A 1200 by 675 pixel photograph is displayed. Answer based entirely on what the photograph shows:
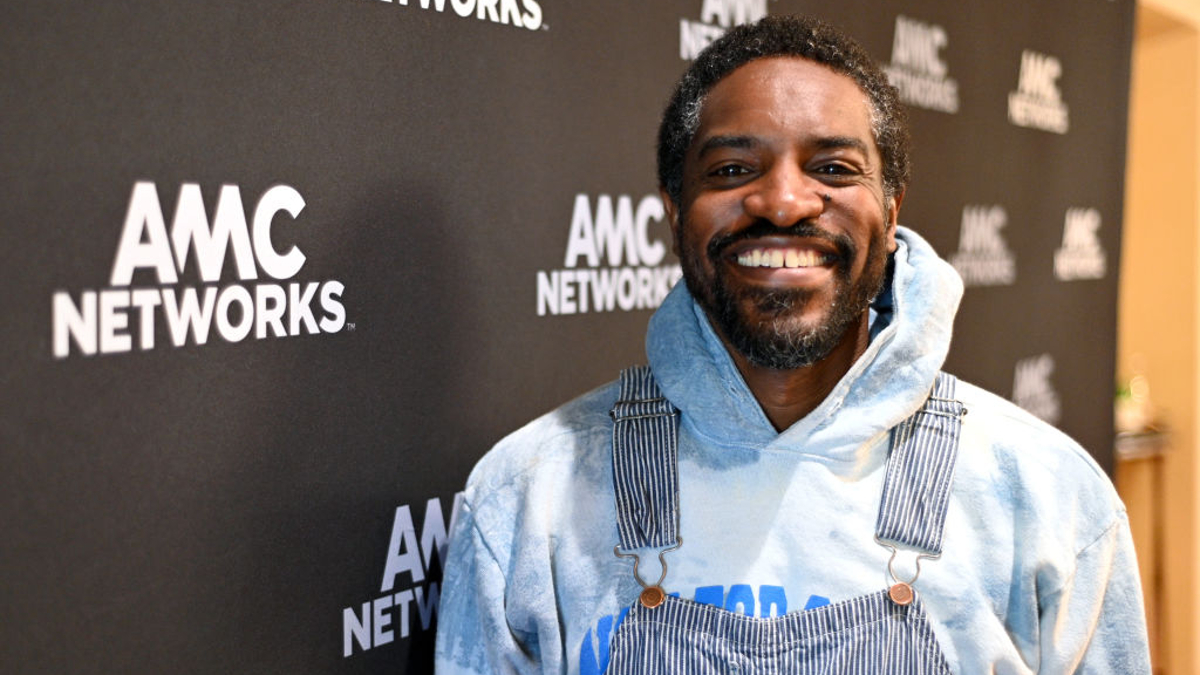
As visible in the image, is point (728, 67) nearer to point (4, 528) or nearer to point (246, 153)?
point (246, 153)

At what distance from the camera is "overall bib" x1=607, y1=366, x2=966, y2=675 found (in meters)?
1.00

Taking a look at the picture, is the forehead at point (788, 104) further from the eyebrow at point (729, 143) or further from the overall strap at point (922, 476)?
the overall strap at point (922, 476)

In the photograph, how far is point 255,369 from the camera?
42.5 inches

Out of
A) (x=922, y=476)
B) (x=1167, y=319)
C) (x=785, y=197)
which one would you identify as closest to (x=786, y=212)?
(x=785, y=197)

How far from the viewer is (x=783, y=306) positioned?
3.49 ft

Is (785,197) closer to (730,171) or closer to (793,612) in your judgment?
(730,171)

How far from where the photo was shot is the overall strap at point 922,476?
3.40 ft

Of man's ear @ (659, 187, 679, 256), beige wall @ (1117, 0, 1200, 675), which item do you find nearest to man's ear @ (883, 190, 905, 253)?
man's ear @ (659, 187, 679, 256)

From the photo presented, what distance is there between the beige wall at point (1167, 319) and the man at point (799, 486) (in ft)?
8.85

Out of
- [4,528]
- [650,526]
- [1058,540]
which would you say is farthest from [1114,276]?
[4,528]

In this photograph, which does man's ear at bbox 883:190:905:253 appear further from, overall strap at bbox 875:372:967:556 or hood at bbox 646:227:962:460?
overall strap at bbox 875:372:967:556

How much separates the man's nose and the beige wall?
2790 mm

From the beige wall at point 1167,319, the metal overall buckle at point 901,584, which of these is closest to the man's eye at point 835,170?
the metal overall buckle at point 901,584

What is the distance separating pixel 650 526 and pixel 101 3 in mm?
672
